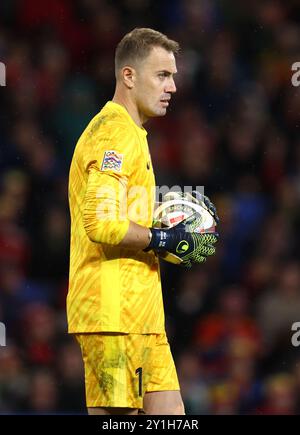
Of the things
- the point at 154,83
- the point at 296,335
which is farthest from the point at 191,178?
the point at 154,83

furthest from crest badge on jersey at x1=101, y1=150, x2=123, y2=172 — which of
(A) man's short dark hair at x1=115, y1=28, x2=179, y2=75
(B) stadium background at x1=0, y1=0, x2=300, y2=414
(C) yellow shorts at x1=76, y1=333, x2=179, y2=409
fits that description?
(B) stadium background at x1=0, y1=0, x2=300, y2=414

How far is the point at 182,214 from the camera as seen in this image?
456 cm

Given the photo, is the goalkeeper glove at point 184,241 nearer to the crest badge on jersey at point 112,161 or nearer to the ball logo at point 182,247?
the ball logo at point 182,247

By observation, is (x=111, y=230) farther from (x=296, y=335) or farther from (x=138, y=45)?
(x=296, y=335)

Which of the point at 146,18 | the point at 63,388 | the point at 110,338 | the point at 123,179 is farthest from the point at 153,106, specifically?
the point at 146,18

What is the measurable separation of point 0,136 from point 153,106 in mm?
3399

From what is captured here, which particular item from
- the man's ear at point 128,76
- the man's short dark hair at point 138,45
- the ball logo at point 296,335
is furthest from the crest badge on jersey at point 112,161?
the ball logo at point 296,335

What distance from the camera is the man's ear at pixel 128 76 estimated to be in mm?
4566

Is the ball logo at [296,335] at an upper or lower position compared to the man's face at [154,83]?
lower

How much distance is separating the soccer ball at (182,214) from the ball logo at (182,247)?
0.44 feet

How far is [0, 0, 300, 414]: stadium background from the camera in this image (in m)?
7.15

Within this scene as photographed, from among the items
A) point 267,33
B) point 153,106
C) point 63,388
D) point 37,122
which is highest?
point 267,33

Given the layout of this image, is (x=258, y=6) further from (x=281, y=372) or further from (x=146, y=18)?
(x=281, y=372)

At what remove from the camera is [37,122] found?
7.89m
